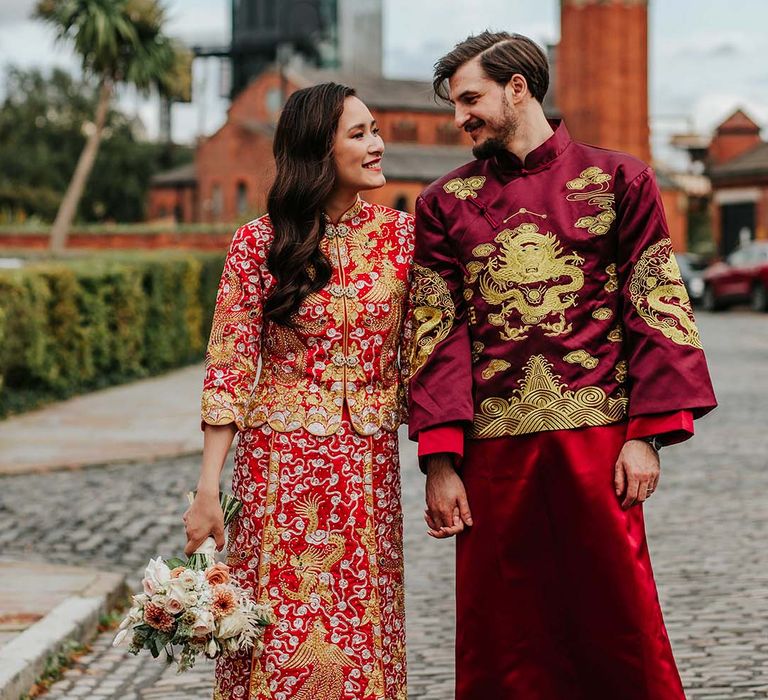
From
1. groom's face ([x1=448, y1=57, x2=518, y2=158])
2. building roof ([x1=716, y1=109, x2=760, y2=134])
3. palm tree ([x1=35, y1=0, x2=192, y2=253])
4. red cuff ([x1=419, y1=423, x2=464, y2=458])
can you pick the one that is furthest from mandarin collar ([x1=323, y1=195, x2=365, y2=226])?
building roof ([x1=716, y1=109, x2=760, y2=134])

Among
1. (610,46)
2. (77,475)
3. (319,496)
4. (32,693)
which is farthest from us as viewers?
(610,46)

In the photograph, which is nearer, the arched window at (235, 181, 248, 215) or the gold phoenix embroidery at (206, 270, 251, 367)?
the gold phoenix embroidery at (206, 270, 251, 367)

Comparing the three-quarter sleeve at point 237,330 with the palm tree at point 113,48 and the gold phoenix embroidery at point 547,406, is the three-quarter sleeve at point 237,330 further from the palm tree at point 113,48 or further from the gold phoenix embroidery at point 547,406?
the palm tree at point 113,48

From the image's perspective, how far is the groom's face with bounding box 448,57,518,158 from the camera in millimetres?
3354

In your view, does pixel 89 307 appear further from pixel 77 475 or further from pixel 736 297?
pixel 736 297

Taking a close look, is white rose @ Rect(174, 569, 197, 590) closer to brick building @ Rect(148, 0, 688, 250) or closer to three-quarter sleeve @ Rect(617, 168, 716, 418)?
three-quarter sleeve @ Rect(617, 168, 716, 418)

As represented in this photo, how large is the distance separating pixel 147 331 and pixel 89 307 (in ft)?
9.64

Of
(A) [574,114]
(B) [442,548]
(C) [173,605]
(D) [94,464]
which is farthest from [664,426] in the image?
(A) [574,114]

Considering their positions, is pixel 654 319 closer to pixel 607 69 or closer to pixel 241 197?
pixel 241 197

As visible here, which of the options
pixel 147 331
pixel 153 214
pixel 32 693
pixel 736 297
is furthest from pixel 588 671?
pixel 153 214

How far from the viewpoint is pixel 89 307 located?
52.5ft

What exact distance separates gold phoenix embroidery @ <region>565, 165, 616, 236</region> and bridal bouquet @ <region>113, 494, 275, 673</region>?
1.28m

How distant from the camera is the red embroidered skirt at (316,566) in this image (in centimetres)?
346

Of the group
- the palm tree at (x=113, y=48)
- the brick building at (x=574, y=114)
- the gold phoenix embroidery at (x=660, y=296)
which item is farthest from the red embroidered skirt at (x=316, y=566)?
the brick building at (x=574, y=114)
